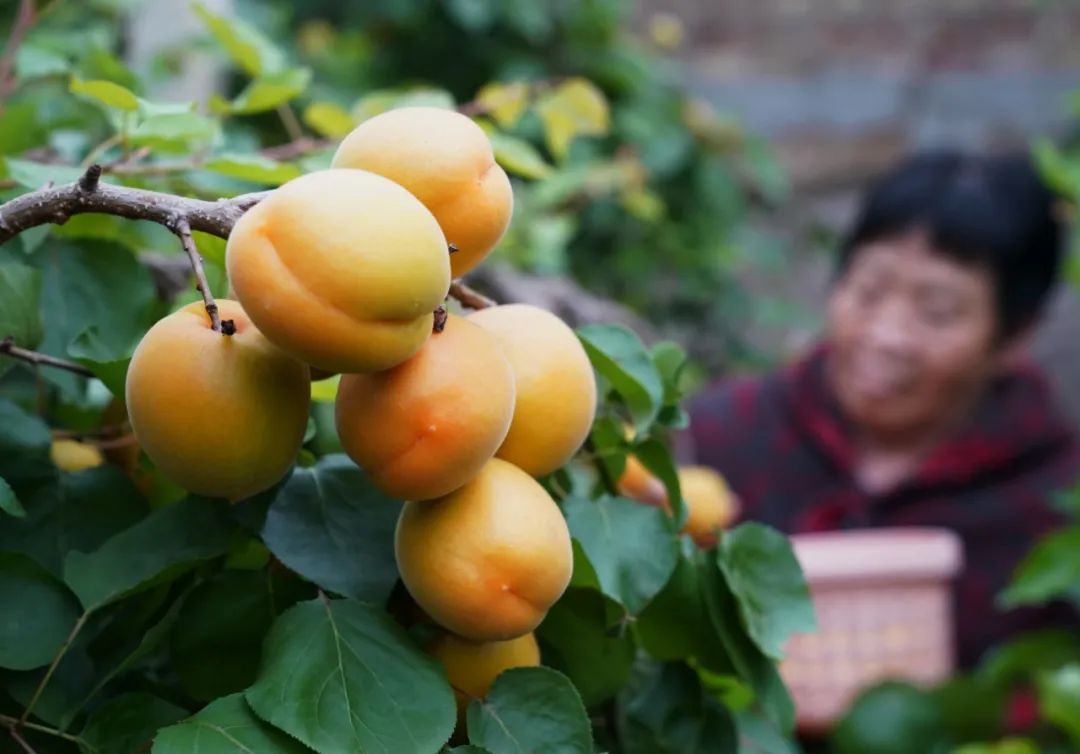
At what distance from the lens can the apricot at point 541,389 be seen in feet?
1.20

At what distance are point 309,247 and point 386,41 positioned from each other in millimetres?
1630

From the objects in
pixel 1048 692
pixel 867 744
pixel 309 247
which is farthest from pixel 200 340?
pixel 867 744

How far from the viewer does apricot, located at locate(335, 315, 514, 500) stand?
1.06ft

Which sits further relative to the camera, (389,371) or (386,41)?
(386,41)

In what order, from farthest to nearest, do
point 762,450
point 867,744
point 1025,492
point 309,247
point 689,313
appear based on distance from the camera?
1. point 689,313
2. point 762,450
3. point 1025,492
4. point 867,744
5. point 309,247

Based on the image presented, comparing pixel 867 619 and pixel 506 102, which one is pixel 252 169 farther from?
pixel 867 619

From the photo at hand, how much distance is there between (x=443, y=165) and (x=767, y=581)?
0.20 meters

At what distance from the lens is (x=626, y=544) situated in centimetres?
40

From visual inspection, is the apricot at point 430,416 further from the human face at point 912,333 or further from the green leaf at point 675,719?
the human face at point 912,333

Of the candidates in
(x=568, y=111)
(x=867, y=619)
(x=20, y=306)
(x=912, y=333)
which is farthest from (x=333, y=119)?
(x=912, y=333)

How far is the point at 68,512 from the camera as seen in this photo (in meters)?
0.41

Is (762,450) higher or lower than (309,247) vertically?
lower

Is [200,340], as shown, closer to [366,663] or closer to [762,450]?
[366,663]

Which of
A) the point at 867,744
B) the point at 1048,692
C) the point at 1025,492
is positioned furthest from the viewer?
the point at 1025,492
